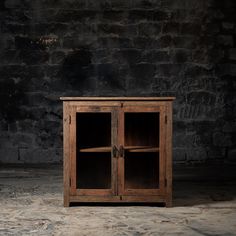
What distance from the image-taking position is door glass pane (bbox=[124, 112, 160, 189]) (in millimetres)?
3598

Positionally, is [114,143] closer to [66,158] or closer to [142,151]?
[142,151]

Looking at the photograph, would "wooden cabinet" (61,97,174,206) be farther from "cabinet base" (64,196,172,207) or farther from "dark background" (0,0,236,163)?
"dark background" (0,0,236,163)

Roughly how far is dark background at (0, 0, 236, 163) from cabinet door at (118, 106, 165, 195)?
249cm

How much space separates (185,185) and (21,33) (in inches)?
122

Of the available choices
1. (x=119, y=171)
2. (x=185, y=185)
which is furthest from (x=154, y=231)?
(x=185, y=185)

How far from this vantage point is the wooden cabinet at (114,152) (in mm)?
3518

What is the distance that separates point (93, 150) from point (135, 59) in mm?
2810

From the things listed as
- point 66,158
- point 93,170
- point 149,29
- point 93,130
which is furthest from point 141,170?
point 149,29

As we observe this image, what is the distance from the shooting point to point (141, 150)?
3.55 metres

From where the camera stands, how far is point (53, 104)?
20.2ft

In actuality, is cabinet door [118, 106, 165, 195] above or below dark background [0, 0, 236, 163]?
below

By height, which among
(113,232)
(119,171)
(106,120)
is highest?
(106,120)

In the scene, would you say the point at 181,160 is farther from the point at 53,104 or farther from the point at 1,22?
the point at 1,22

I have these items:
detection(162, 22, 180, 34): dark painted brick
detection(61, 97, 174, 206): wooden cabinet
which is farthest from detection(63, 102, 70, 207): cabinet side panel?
detection(162, 22, 180, 34): dark painted brick
